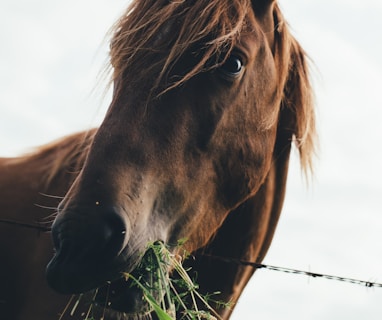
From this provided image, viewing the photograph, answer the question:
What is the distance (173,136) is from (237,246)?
1.04 m

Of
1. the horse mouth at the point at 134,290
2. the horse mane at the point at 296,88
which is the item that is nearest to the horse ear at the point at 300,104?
the horse mane at the point at 296,88

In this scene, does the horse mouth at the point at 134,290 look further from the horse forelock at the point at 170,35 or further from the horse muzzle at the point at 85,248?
the horse forelock at the point at 170,35

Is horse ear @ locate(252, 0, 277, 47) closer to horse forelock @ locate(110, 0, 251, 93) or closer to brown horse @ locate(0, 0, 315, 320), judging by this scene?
brown horse @ locate(0, 0, 315, 320)

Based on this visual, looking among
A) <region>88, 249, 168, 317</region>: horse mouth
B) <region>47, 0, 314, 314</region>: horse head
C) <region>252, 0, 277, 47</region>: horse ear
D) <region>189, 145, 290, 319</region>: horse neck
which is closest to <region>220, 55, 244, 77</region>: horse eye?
<region>47, 0, 314, 314</region>: horse head

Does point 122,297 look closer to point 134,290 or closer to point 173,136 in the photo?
point 134,290

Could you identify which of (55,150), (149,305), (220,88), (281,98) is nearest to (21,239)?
(55,150)

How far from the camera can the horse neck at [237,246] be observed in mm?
3994

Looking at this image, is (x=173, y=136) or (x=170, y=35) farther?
(x=170, y=35)

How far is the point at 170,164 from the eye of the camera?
129 inches

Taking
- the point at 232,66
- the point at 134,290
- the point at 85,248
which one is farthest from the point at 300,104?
the point at 85,248

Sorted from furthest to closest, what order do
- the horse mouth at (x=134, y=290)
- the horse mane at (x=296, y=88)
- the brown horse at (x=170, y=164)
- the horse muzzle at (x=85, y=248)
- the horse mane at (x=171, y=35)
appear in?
the horse mane at (x=296, y=88), the horse mane at (x=171, y=35), the horse mouth at (x=134, y=290), the brown horse at (x=170, y=164), the horse muzzle at (x=85, y=248)

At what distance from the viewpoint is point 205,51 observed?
3504mm

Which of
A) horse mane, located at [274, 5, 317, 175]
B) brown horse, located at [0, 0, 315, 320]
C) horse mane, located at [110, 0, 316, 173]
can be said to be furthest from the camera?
horse mane, located at [274, 5, 317, 175]

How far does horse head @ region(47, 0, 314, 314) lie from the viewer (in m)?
2.87
